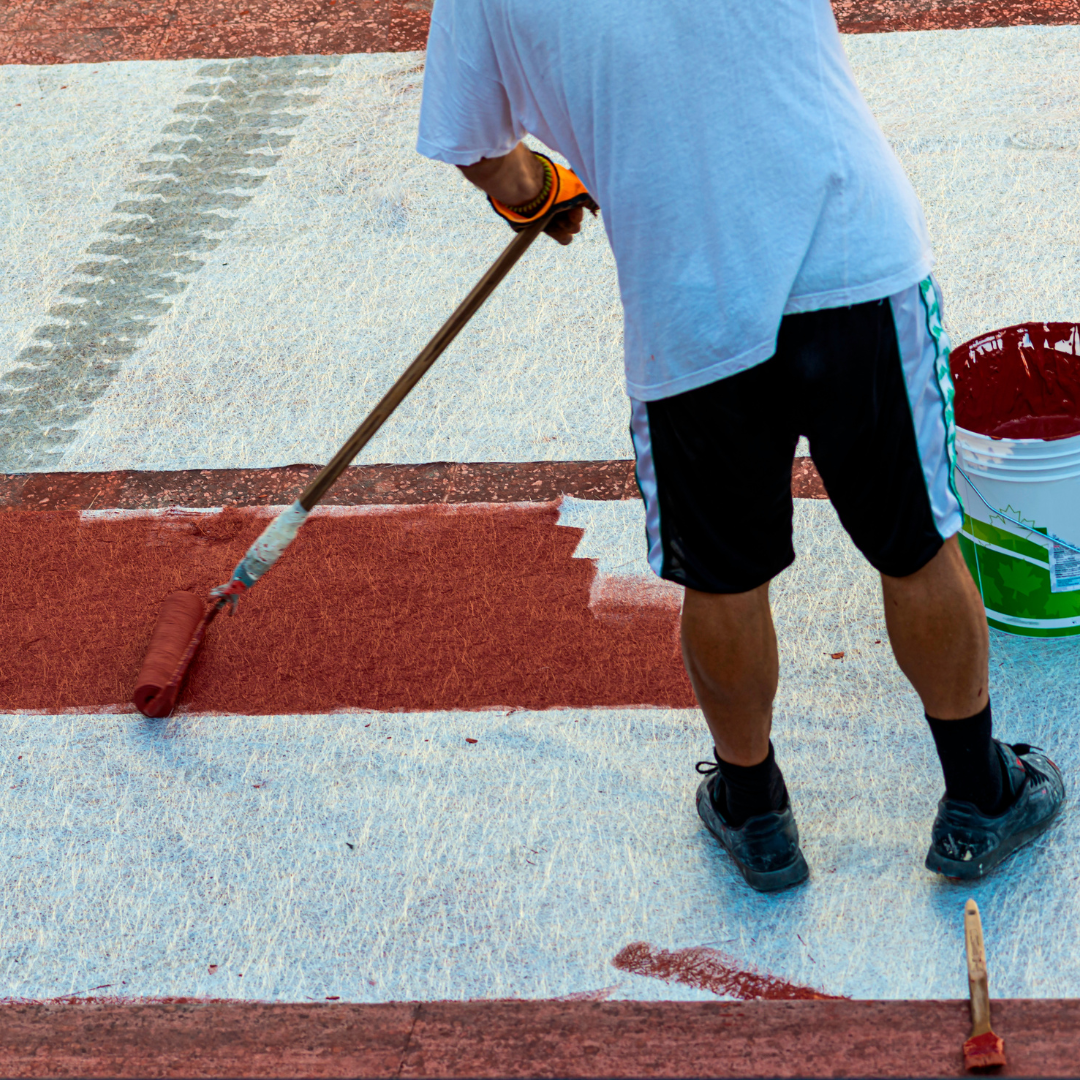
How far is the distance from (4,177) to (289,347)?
1782mm

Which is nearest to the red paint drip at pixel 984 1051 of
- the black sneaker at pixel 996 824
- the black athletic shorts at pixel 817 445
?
the black sneaker at pixel 996 824

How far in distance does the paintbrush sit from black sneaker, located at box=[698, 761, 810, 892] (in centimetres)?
28

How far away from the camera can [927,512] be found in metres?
1.72

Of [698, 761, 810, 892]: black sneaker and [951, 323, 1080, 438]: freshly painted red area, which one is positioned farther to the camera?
[951, 323, 1080, 438]: freshly painted red area

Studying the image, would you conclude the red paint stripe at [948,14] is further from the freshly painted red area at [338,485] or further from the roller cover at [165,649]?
the roller cover at [165,649]

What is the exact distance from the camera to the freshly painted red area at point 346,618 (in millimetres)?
2549

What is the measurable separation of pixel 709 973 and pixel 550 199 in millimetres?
1261

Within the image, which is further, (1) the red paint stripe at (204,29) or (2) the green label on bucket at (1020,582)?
(1) the red paint stripe at (204,29)

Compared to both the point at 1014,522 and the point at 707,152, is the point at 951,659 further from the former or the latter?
→ the point at 707,152

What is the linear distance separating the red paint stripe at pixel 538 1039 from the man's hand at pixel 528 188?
1.26 m

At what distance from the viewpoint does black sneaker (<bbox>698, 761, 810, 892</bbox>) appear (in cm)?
202

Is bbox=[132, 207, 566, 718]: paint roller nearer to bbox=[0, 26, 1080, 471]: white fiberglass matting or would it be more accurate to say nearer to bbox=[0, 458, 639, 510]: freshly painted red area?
bbox=[0, 458, 639, 510]: freshly painted red area

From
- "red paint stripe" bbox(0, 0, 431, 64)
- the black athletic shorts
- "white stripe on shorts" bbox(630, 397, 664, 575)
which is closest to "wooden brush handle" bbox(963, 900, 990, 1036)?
the black athletic shorts

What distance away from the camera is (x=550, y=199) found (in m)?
2.04
